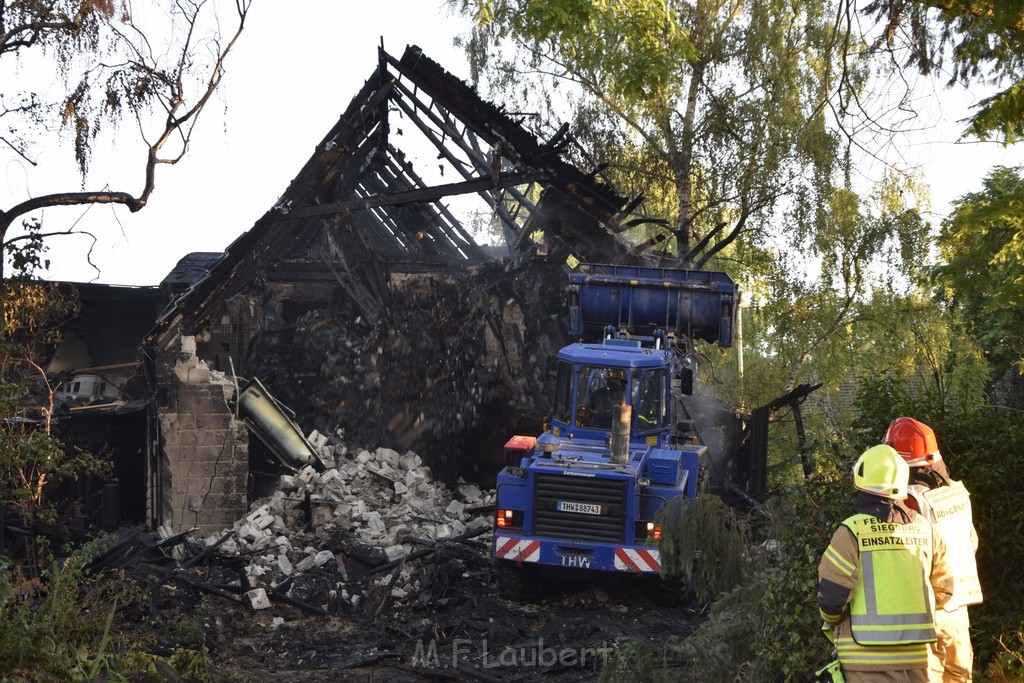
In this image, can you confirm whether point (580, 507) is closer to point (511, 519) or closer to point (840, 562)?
point (511, 519)

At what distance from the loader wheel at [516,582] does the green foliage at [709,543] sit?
3474 millimetres

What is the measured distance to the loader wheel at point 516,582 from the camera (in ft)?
37.6

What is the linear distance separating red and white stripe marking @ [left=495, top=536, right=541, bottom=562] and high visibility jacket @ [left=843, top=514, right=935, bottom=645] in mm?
6419

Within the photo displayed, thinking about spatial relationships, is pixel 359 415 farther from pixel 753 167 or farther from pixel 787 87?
pixel 787 87

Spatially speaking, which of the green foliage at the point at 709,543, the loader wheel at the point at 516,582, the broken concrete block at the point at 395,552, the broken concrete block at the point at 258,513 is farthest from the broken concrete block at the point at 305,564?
the green foliage at the point at 709,543

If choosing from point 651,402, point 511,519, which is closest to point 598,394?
point 651,402

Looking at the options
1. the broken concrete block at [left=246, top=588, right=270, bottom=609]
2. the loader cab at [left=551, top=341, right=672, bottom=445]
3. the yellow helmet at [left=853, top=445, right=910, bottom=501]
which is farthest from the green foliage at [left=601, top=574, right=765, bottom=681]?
the broken concrete block at [left=246, top=588, right=270, bottom=609]

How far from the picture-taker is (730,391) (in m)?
26.7

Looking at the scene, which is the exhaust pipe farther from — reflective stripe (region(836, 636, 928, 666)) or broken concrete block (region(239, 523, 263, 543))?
reflective stripe (region(836, 636, 928, 666))

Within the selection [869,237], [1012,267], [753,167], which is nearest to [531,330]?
[753,167]

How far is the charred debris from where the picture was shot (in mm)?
15602

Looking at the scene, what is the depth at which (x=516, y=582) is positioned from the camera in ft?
37.9

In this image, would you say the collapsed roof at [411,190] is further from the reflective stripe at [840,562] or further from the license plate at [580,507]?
the reflective stripe at [840,562]

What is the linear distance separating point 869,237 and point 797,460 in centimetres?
1991
